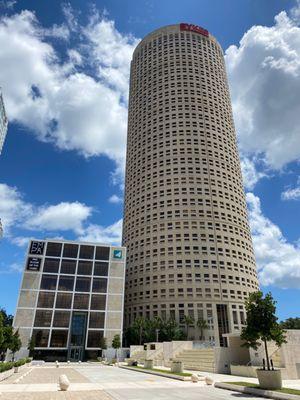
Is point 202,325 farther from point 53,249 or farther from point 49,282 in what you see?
point 53,249

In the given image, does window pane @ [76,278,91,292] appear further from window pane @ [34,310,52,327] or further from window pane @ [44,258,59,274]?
window pane @ [34,310,52,327]

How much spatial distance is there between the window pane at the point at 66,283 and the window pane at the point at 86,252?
7.75m

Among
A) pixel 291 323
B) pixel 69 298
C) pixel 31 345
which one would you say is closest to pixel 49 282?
pixel 69 298

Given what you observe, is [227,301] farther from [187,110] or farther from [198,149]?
[187,110]

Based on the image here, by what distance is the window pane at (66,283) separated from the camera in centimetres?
8975

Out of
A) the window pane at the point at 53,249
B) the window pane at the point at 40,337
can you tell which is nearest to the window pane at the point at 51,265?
the window pane at the point at 53,249

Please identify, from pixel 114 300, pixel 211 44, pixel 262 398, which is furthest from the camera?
pixel 211 44

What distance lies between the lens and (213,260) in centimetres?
10481

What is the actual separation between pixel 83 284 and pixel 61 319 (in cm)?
1112

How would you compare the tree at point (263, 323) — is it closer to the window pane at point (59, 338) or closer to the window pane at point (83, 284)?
the window pane at point (59, 338)

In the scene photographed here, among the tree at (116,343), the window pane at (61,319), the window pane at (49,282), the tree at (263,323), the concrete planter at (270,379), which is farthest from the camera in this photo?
the window pane at (49,282)

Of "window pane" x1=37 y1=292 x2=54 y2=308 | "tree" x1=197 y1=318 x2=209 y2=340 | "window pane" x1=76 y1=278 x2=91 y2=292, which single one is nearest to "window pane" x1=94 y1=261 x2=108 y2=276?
"window pane" x1=76 y1=278 x2=91 y2=292

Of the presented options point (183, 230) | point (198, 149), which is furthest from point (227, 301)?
point (198, 149)

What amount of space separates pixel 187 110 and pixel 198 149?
1864 centimetres
